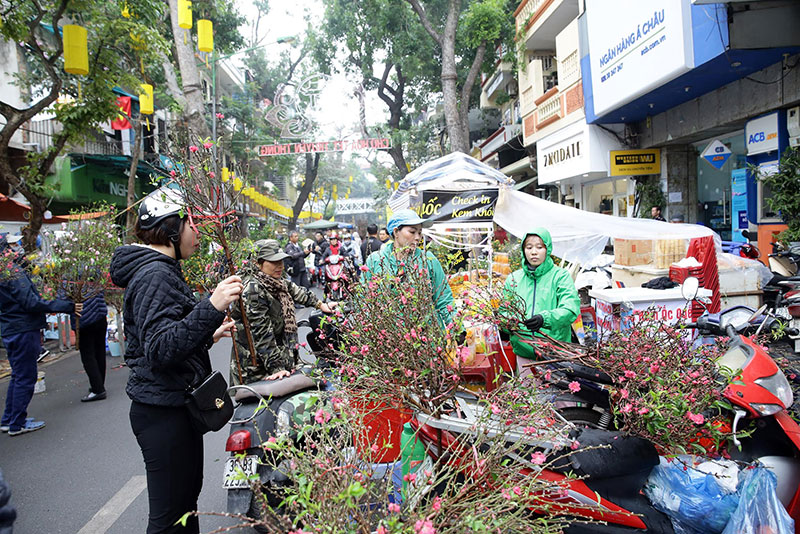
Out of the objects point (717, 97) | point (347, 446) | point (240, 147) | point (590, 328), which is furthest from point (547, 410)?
point (240, 147)

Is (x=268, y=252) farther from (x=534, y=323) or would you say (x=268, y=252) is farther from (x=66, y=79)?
(x=66, y=79)

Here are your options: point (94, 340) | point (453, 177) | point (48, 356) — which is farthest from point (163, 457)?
point (48, 356)

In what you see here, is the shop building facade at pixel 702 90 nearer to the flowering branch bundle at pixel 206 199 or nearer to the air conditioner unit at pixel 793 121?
the air conditioner unit at pixel 793 121

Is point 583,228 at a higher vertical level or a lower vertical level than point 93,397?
higher

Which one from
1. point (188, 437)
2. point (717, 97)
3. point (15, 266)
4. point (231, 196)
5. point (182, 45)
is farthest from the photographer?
point (182, 45)

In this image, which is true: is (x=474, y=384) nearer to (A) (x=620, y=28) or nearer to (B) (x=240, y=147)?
(A) (x=620, y=28)

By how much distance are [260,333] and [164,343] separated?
147 cm

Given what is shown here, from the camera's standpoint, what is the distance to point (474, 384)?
309cm

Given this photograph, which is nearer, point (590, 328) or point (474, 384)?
point (474, 384)

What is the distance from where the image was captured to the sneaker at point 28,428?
532 centimetres

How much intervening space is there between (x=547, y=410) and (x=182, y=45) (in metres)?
12.9

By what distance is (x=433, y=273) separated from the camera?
329 cm

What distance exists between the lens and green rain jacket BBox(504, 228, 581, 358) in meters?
3.27

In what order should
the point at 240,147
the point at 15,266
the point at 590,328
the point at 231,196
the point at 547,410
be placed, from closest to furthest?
the point at 547,410
the point at 231,196
the point at 15,266
the point at 590,328
the point at 240,147
